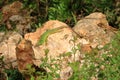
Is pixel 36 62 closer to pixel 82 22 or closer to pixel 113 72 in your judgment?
pixel 82 22

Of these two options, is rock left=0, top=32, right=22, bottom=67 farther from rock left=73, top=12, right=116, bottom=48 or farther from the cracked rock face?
rock left=73, top=12, right=116, bottom=48

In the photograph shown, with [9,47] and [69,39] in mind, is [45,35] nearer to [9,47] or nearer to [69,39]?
[69,39]

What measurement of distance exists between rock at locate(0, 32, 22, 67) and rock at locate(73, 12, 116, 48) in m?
1.55

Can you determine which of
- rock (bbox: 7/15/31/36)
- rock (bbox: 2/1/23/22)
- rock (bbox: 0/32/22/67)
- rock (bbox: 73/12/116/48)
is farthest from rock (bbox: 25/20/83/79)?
rock (bbox: 2/1/23/22)

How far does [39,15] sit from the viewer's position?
8.00 metres

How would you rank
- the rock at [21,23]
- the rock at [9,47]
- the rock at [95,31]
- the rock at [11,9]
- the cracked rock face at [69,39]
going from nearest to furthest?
the cracked rock face at [69,39]
the rock at [95,31]
the rock at [9,47]
the rock at [21,23]
the rock at [11,9]

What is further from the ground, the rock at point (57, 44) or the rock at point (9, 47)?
the rock at point (57, 44)

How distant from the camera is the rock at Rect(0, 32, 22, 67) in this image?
6.43 m

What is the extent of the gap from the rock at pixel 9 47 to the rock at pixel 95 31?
5.08 feet

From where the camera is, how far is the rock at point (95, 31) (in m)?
5.26

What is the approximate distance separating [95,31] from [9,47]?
1.92m

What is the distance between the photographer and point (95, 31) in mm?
5457

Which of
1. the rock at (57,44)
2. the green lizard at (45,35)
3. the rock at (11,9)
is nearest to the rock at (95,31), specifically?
the rock at (57,44)

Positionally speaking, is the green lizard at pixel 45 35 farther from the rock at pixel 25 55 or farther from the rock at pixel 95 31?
the rock at pixel 95 31
